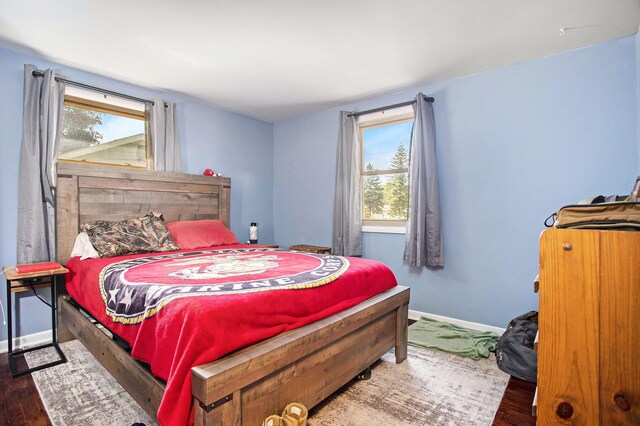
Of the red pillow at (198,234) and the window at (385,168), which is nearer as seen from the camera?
the red pillow at (198,234)

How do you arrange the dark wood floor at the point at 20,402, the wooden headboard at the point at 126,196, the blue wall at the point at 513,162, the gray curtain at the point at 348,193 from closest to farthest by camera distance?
1. the dark wood floor at the point at 20,402
2. the blue wall at the point at 513,162
3. the wooden headboard at the point at 126,196
4. the gray curtain at the point at 348,193

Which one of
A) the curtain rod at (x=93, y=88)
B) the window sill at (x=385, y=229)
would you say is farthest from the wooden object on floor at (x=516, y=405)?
the curtain rod at (x=93, y=88)

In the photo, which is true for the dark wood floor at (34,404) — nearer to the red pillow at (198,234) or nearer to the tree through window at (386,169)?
the red pillow at (198,234)

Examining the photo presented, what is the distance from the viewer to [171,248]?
2.98 meters

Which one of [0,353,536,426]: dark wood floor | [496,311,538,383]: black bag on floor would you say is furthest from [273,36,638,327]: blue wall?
[0,353,536,426]: dark wood floor

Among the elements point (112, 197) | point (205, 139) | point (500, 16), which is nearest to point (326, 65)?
point (500, 16)

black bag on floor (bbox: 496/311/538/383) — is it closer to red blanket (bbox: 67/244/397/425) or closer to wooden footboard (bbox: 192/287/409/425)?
wooden footboard (bbox: 192/287/409/425)

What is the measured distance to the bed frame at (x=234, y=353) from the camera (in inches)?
49.5

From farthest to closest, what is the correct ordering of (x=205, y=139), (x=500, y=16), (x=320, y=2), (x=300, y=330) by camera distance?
(x=205, y=139) → (x=500, y=16) → (x=320, y=2) → (x=300, y=330)

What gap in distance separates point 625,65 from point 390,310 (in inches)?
100

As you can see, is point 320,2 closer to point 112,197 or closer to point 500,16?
point 500,16

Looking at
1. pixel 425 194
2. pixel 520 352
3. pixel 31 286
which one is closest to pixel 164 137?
pixel 31 286

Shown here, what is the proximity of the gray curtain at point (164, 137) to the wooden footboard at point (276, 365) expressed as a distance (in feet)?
5.56

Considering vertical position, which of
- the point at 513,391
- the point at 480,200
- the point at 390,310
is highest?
the point at 480,200
